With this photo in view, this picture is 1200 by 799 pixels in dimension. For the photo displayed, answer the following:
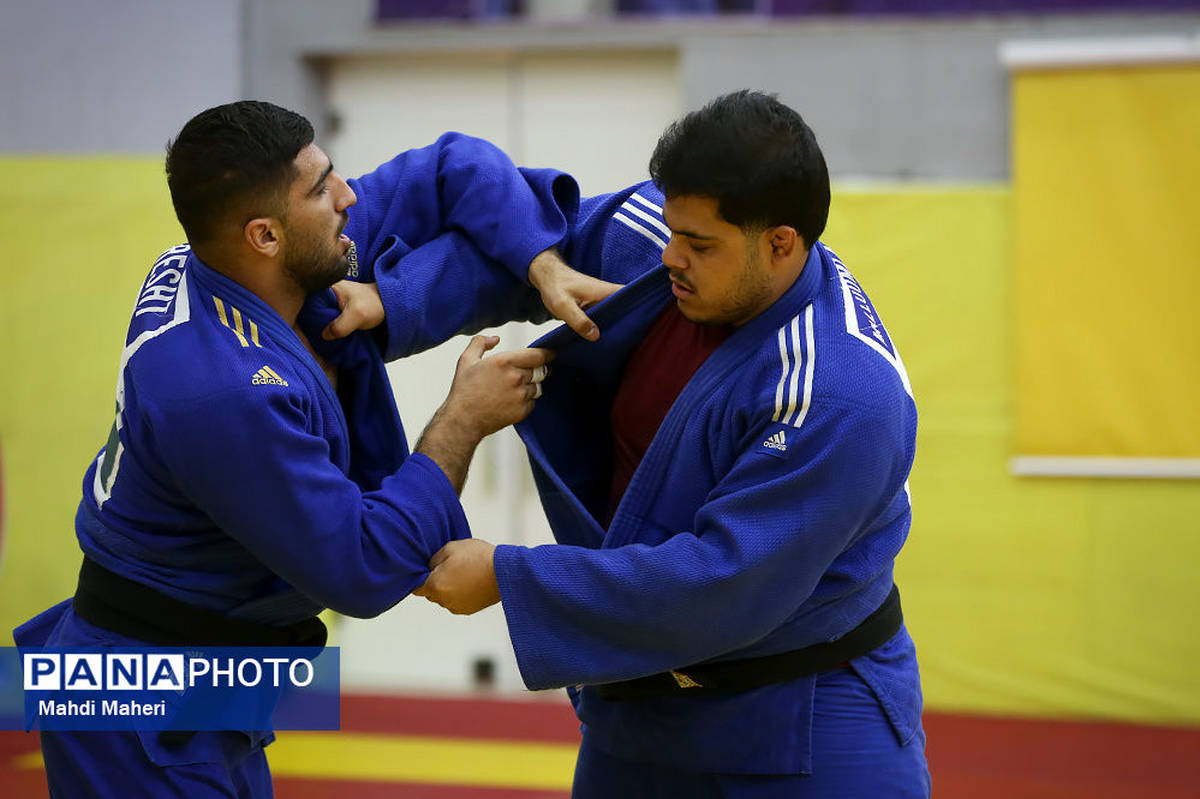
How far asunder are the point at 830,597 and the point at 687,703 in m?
0.30

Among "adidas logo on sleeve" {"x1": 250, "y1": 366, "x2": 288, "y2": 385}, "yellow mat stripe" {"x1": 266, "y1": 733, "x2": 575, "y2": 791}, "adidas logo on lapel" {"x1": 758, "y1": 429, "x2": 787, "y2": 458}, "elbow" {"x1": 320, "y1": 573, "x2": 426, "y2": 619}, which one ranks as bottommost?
"yellow mat stripe" {"x1": 266, "y1": 733, "x2": 575, "y2": 791}

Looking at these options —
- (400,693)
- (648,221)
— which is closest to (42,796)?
(400,693)

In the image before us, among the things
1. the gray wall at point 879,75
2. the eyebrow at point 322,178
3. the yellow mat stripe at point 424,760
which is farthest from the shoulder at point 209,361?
the gray wall at point 879,75

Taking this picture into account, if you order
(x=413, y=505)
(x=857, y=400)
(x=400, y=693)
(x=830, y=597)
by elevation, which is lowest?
(x=400, y=693)

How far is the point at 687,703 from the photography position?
78.6 inches

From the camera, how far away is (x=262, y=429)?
1.82 m

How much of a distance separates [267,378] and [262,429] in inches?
3.7

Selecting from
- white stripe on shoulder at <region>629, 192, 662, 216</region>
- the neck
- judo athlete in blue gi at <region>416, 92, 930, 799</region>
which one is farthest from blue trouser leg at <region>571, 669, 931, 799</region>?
the neck

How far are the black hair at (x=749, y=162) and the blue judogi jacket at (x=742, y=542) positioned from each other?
0.17 m

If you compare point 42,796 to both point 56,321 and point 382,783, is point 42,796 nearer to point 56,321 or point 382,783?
point 382,783

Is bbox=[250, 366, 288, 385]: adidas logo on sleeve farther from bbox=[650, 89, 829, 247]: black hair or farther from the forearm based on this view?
bbox=[650, 89, 829, 247]: black hair

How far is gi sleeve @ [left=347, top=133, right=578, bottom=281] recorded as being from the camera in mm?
2229

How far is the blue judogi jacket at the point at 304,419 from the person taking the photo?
1.83m

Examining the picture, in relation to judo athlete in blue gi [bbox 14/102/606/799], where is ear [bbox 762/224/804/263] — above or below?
above
